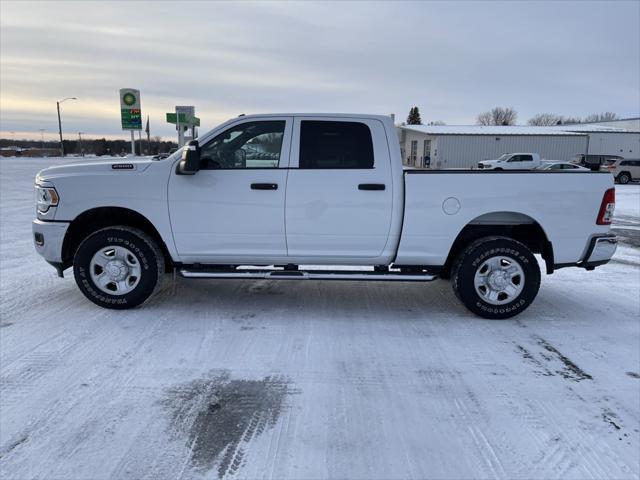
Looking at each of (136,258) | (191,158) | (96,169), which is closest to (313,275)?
(191,158)

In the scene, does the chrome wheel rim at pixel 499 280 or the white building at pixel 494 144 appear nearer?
the chrome wheel rim at pixel 499 280

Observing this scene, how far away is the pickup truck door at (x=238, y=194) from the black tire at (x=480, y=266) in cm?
186

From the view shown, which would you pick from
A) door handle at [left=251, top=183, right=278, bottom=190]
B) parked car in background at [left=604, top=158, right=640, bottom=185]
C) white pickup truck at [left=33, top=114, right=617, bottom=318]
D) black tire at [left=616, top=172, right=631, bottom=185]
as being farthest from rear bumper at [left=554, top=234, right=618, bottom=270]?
black tire at [left=616, top=172, right=631, bottom=185]

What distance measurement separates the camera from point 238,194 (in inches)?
184

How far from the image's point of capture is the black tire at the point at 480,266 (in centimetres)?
466

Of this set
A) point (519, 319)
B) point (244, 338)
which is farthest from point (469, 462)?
point (519, 319)

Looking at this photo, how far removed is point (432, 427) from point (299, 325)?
1927 mm

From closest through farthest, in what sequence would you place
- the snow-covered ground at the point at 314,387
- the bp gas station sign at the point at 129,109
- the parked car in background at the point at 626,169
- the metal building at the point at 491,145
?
the snow-covered ground at the point at 314,387 < the bp gas station sign at the point at 129,109 < the parked car in background at the point at 626,169 < the metal building at the point at 491,145

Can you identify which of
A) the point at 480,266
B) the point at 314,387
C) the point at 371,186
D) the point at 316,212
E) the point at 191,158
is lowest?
the point at 314,387

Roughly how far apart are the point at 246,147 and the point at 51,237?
88.2 inches

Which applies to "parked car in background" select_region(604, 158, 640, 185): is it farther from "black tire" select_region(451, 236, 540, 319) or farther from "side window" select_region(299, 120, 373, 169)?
"side window" select_region(299, 120, 373, 169)

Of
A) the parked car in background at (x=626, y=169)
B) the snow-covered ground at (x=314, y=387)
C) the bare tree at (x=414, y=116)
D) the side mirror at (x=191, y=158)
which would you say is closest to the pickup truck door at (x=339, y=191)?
the snow-covered ground at (x=314, y=387)

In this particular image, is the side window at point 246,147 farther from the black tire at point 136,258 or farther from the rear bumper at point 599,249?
the rear bumper at point 599,249

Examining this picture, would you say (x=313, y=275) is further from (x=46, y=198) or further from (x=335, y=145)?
(x=46, y=198)
